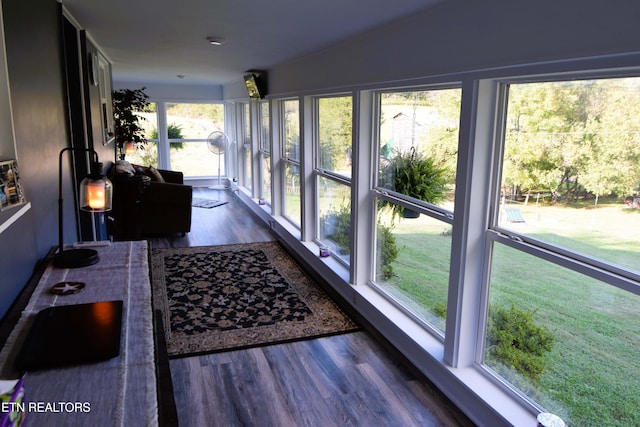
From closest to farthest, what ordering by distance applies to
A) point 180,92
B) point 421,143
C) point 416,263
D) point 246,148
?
point 421,143 → point 416,263 → point 246,148 → point 180,92

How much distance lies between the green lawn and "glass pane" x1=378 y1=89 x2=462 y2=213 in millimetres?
666

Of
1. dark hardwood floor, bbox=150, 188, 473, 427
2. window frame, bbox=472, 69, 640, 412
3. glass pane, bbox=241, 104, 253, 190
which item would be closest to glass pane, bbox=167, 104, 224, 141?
glass pane, bbox=241, 104, 253, 190

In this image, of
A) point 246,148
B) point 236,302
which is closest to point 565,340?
point 236,302

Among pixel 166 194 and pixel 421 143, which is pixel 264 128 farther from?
pixel 421 143

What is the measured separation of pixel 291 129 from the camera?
579 centimetres

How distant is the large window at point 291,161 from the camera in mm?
5590

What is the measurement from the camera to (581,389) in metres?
1.94

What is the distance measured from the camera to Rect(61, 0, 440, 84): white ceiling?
2543mm

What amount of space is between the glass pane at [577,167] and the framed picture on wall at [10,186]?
2106mm

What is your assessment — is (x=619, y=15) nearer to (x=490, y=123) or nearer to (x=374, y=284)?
(x=490, y=123)

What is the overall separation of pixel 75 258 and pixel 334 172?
2760 mm

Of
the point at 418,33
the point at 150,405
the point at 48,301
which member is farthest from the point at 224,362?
the point at 418,33

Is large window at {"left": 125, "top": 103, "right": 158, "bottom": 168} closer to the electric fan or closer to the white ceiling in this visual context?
the electric fan

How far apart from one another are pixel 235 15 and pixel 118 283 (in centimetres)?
178
